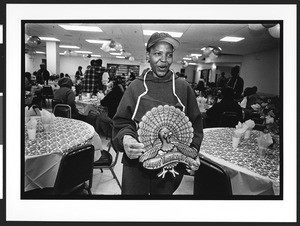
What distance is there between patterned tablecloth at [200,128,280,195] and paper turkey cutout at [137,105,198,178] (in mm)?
233

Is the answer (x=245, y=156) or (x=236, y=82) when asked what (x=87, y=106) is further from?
(x=245, y=156)

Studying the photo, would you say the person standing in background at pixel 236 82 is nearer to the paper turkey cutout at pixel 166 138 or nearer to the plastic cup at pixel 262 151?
the plastic cup at pixel 262 151

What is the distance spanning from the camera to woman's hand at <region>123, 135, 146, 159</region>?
1590 millimetres

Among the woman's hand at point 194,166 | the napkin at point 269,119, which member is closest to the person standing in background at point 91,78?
the woman's hand at point 194,166

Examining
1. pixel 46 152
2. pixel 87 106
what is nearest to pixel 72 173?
pixel 46 152

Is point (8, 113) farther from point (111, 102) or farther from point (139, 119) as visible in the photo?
point (111, 102)

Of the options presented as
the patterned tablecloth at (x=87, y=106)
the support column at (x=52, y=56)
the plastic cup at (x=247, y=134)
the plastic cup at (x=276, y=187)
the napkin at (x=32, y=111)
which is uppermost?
the support column at (x=52, y=56)

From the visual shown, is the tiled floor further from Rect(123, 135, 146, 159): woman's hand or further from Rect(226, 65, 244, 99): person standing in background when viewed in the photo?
Rect(226, 65, 244, 99): person standing in background

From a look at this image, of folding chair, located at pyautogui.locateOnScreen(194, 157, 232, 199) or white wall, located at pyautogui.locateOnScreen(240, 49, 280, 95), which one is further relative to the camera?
white wall, located at pyautogui.locateOnScreen(240, 49, 280, 95)

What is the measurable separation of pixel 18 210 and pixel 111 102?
5.51ft

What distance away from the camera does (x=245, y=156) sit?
183 cm

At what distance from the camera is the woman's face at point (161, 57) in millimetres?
1589

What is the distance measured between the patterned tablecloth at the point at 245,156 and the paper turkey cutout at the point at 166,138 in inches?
9.2

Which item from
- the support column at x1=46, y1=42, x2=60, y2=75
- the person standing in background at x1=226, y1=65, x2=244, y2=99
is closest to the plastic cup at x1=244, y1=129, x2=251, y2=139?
the person standing in background at x1=226, y1=65, x2=244, y2=99
